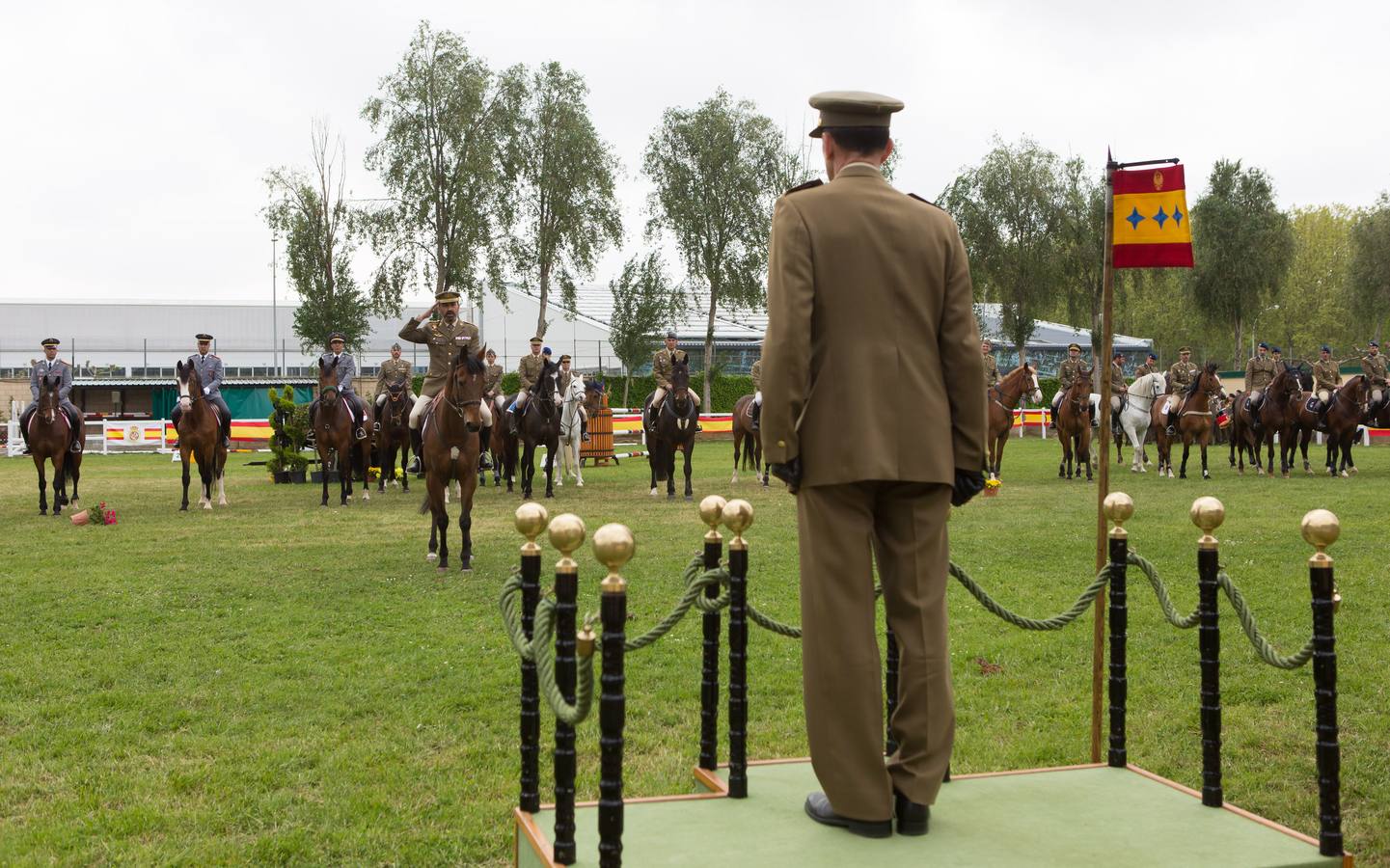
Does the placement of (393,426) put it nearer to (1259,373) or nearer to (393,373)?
(393,373)

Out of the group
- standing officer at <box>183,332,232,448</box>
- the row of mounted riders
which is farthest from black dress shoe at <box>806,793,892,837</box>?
the row of mounted riders

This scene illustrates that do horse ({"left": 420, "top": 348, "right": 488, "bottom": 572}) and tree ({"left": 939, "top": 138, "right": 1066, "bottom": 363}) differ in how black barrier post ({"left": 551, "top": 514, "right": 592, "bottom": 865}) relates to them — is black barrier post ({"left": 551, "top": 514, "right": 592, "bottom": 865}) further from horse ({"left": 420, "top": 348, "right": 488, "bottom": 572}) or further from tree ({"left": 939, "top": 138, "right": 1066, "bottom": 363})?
tree ({"left": 939, "top": 138, "right": 1066, "bottom": 363})

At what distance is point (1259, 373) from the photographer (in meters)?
25.5

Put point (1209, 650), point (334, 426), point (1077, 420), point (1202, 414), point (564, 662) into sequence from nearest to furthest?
1. point (564, 662)
2. point (1209, 650)
3. point (334, 426)
4. point (1202, 414)
5. point (1077, 420)

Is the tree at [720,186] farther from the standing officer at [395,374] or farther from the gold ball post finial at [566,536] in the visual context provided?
the gold ball post finial at [566,536]

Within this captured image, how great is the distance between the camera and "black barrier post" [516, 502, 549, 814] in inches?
154

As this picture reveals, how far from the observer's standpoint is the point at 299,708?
6598 mm

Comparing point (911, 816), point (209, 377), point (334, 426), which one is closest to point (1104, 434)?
point (911, 816)

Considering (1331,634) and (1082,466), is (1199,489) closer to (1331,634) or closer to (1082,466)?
(1082,466)

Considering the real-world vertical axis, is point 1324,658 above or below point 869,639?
below

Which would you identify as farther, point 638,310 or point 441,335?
point 638,310

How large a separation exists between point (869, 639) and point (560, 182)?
44.4 meters

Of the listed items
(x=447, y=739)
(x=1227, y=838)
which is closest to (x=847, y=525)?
(x=1227, y=838)

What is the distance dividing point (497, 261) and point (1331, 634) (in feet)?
146
